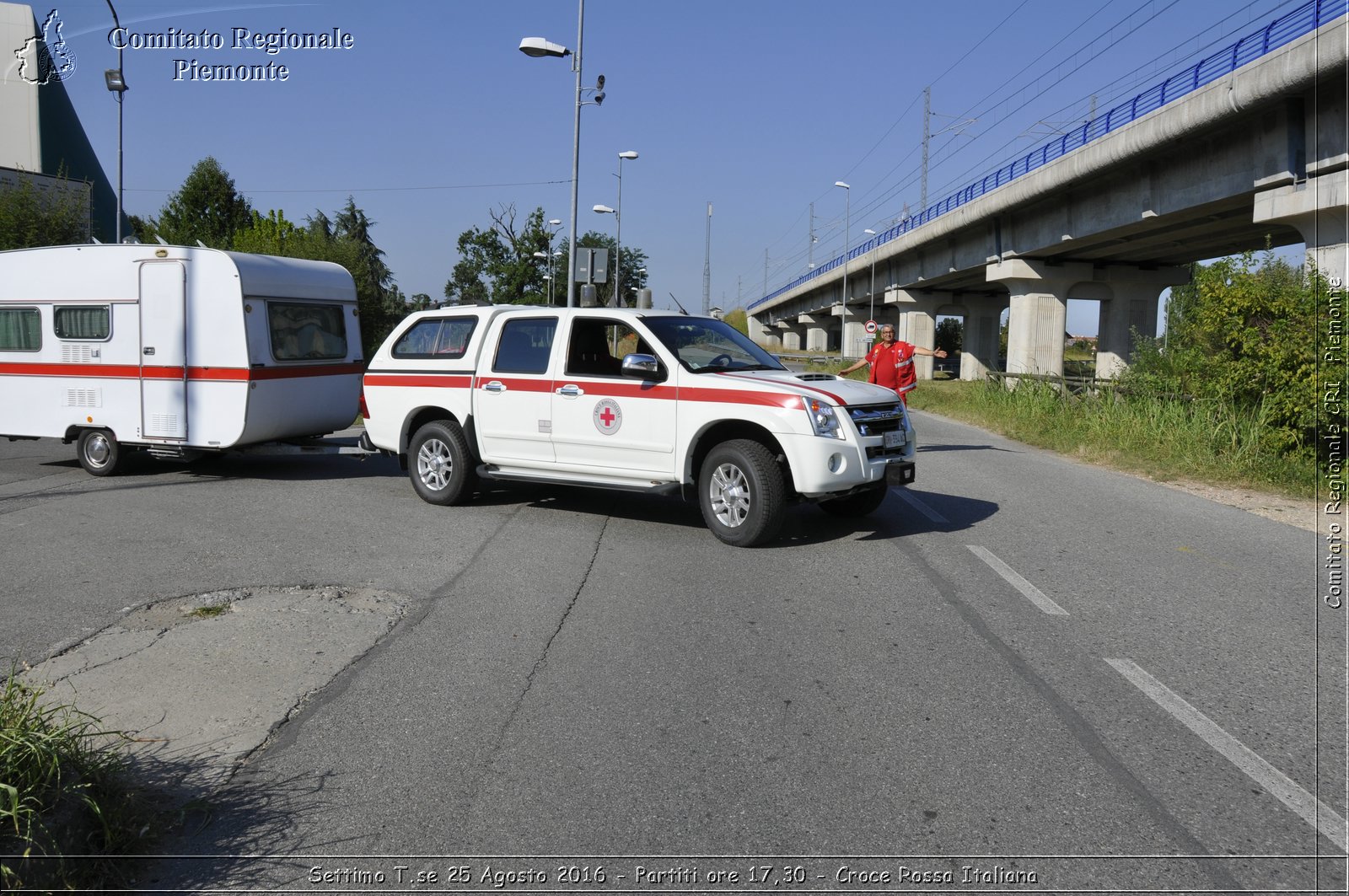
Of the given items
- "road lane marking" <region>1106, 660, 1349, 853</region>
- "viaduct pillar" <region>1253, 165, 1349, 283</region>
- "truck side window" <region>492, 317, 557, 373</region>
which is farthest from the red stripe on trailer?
"viaduct pillar" <region>1253, 165, 1349, 283</region>

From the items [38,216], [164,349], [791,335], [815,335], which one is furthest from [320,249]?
[791,335]

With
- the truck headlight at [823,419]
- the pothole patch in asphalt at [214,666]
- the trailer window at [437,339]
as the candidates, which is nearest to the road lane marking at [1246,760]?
the truck headlight at [823,419]

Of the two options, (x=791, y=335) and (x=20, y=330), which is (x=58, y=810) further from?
(x=791, y=335)

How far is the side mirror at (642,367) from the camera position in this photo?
29.7 feet

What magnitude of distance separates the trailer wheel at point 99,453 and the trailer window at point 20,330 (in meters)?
1.29

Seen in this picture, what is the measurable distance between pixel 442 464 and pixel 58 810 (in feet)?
24.9

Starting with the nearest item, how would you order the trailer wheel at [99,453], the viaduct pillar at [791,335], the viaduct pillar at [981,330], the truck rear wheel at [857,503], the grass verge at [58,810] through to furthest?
1. the grass verge at [58,810]
2. the truck rear wheel at [857,503]
3. the trailer wheel at [99,453]
4. the viaduct pillar at [981,330]
5. the viaduct pillar at [791,335]

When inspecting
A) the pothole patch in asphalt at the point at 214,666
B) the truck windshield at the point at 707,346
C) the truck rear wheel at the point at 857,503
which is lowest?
the pothole patch in asphalt at the point at 214,666

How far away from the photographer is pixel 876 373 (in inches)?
548

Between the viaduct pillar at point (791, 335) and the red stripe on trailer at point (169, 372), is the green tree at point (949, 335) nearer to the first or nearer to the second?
the viaduct pillar at point (791, 335)

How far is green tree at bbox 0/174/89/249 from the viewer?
101 feet

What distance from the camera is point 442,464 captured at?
1081 cm

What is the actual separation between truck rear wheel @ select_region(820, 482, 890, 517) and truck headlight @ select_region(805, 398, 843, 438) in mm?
1237

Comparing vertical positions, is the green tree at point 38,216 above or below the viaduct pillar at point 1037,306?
above
